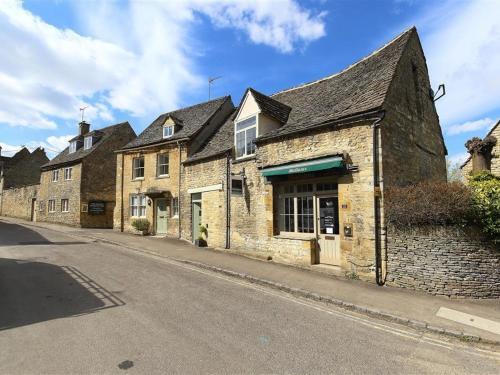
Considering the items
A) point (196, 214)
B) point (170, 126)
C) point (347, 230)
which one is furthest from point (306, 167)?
point (170, 126)

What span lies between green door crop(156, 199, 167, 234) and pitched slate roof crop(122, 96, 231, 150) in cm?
401

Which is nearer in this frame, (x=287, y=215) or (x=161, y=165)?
(x=287, y=215)

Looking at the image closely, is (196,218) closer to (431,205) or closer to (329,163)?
(329,163)

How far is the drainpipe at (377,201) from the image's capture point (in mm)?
9250

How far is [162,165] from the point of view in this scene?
819 inches

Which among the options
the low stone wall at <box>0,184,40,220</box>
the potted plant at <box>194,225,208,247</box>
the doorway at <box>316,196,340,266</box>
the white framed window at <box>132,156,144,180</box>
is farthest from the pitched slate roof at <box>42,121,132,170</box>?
the doorway at <box>316,196,340,266</box>

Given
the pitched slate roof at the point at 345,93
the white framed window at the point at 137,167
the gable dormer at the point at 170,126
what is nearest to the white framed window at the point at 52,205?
the white framed window at the point at 137,167

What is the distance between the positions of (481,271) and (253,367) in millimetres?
6680

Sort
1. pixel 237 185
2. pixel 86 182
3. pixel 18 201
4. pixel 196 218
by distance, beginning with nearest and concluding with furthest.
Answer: pixel 237 185, pixel 196 218, pixel 86 182, pixel 18 201

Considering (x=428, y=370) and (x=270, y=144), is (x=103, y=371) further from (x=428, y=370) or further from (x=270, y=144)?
(x=270, y=144)

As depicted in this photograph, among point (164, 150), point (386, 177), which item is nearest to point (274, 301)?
point (386, 177)

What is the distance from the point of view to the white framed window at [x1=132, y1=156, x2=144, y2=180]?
22391mm

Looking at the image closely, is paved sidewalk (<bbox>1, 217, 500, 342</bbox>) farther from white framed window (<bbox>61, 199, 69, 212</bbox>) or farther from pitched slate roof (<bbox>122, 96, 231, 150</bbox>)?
white framed window (<bbox>61, 199, 69, 212</bbox>)

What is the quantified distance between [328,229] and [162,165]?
13.2m
